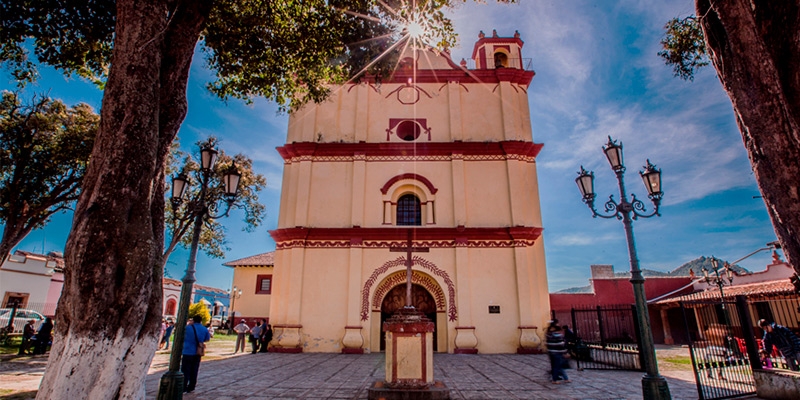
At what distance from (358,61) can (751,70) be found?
7.71 meters

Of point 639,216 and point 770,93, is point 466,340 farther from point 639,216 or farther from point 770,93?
point 770,93

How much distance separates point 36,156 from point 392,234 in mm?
12991

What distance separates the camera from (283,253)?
15258 mm

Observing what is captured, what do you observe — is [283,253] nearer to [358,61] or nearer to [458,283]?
[458,283]

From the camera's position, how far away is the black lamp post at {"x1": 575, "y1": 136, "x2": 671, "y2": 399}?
18.0ft

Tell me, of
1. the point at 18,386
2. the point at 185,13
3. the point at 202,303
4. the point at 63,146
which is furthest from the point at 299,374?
the point at 202,303

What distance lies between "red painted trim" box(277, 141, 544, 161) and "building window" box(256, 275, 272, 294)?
15.4m

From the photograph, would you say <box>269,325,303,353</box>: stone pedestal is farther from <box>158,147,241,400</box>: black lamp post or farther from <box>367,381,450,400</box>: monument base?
<box>367,381,450,400</box>: monument base

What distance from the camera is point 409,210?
16.4m

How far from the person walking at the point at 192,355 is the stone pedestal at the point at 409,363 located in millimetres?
3267

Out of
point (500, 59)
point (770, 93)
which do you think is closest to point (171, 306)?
point (500, 59)

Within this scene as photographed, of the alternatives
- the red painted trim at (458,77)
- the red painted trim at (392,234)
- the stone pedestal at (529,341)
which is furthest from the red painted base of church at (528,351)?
the red painted trim at (458,77)

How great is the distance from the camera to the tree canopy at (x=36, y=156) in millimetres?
12320

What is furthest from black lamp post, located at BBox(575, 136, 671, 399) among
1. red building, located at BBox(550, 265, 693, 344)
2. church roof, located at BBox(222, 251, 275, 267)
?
church roof, located at BBox(222, 251, 275, 267)
